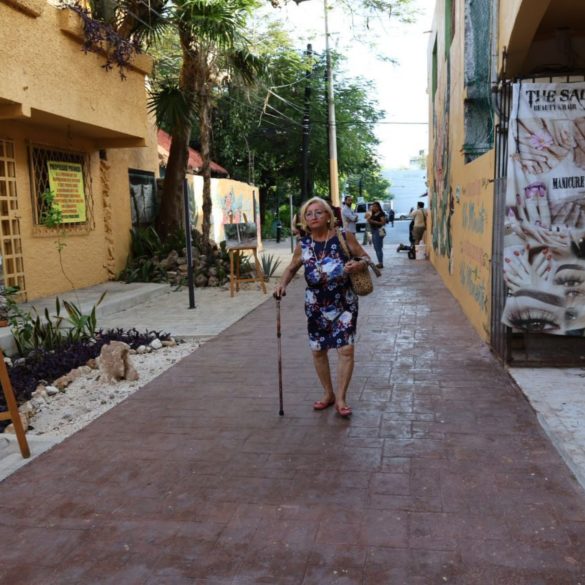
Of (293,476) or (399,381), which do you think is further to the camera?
(399,381)

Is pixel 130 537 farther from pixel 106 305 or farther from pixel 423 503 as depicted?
pixel 106 305

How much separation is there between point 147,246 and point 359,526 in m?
11.0

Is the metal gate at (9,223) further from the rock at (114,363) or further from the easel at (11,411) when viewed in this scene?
the easel at (11,411)

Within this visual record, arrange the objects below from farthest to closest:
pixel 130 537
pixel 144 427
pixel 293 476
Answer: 1. pixel 144 427
2. pixel 293 476
3. pixel 130 537

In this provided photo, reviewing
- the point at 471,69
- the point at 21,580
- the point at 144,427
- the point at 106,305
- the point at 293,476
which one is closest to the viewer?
the point at 21,580

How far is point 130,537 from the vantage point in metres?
3.16

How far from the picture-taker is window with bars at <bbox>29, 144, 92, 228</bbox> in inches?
401

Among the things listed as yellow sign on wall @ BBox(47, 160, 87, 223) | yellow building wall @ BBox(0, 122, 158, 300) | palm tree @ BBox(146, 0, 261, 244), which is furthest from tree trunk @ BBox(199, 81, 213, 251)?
yellow sign on wall @ BBox(47, 160, 87, 223)

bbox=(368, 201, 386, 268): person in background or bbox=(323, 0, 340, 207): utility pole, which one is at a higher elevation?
bbox=(323, 0, 340, 207): utility pole

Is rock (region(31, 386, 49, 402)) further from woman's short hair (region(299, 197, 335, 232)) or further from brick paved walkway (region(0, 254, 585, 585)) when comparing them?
woman's short hair (region(299, 197, 335, 232))

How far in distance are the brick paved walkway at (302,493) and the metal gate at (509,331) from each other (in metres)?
0.39

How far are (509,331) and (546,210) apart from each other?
114 cm

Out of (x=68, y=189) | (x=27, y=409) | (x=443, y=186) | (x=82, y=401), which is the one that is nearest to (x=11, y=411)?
(x=27, y=409)

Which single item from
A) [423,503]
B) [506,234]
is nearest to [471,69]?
[506,234]
